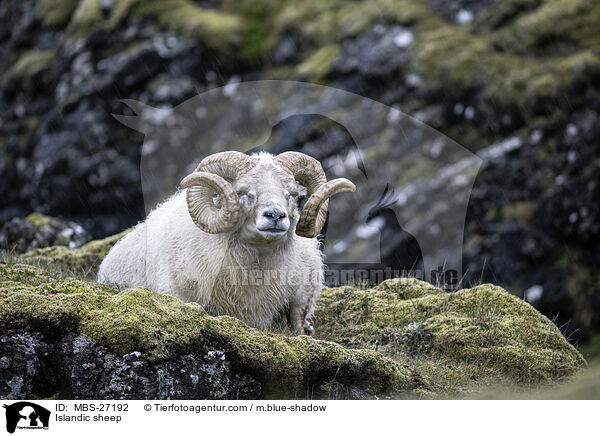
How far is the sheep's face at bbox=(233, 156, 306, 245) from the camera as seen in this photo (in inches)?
278

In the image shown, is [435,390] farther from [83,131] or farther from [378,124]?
[83,131]

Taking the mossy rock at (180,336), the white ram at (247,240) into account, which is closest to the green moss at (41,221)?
the white ram at (247,240)

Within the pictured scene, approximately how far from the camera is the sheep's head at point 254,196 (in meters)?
7.18

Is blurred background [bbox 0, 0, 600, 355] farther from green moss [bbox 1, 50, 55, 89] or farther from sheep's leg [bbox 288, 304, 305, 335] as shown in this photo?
sheep's leg [bbox 288, 304, 305, 335]

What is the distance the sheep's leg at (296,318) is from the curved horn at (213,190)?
1.62 m

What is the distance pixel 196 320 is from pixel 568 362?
4736 mm

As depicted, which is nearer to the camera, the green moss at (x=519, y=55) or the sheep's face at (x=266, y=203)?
the sheep's face at (x=266, y=203)

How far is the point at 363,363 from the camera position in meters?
6.34

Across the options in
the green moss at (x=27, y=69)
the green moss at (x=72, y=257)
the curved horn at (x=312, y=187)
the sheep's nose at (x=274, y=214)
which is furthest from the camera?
the green moss at (x=27, y=69)

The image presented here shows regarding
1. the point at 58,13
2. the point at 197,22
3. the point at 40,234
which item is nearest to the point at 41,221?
the point at 40,234

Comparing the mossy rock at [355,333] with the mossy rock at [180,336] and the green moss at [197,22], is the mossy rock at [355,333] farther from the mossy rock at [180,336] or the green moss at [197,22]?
the green moss at [197,22]

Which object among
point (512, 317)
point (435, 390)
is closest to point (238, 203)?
point (435, 390)

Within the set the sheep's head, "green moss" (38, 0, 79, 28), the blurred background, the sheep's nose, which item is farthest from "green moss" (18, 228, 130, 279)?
"green moss" (38, 0, 79, 28)
